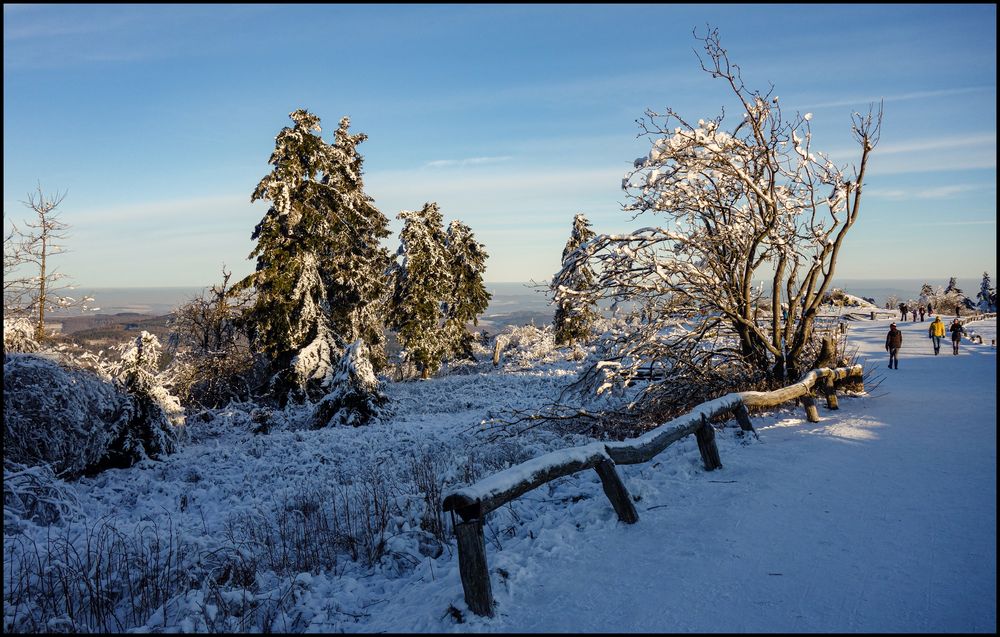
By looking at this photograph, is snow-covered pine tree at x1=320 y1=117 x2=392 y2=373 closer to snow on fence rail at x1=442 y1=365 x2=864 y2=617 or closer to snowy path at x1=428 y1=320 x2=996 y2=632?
snow on fence rail at x1=442 y1=365 x2=864 y2=617

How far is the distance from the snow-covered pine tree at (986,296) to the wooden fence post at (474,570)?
76.8 m

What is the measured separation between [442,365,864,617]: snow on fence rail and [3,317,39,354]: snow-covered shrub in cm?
1008

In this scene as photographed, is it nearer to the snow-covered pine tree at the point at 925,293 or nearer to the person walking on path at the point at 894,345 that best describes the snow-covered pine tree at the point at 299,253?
the person walking on path at the point at 894,345

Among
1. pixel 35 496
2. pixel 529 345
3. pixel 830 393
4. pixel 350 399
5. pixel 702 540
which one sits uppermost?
pixel 830 393

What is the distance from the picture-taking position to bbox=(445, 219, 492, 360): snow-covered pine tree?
34906 millimetres

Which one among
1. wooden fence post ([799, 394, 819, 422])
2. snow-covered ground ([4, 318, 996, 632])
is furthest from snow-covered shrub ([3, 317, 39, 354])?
wooden fence post ([799, 394, 819, 422])

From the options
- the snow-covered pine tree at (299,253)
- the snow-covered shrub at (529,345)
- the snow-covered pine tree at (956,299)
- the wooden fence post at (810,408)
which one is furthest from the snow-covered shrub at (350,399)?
the snow-covered pine tree at (956,299)

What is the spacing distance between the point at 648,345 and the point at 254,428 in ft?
42.9

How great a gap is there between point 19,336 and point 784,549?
42.1 ft

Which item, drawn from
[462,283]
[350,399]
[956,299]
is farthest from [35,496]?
[956,299]

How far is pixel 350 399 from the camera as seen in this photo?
1819cm

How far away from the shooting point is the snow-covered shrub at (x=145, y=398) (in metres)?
12.7

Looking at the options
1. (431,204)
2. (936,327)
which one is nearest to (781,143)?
(936,327)

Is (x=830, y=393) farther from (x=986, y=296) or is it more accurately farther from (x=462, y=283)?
(x=986, y=296)
